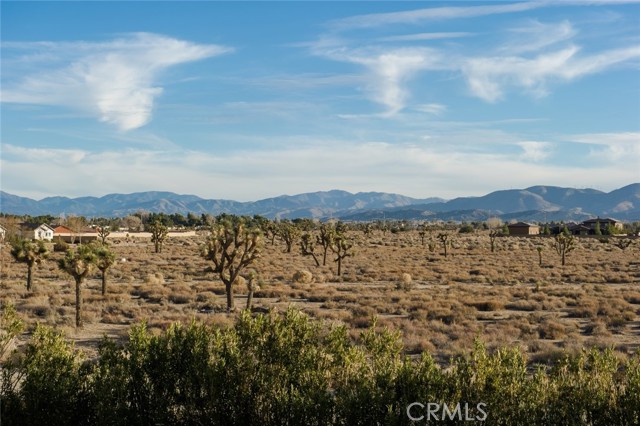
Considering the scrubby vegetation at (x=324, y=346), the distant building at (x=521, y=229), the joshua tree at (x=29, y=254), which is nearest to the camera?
the scrubby vegetation at (x=324, y=346)

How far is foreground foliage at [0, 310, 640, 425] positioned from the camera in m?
9.62

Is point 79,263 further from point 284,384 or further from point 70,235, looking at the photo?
point 70,235

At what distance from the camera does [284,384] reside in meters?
11.1

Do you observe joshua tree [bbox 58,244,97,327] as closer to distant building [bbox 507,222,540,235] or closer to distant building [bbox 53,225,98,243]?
distant building [bbox 53,225,98,243]

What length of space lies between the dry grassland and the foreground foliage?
142 cm

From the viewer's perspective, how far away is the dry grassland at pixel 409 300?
22094mm

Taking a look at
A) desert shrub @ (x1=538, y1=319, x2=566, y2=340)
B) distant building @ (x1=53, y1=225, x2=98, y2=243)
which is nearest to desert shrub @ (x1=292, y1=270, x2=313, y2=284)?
desert shrub @ (x1=538, y1=319, x2=566, y2=340)

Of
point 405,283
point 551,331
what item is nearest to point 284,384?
point 551,331

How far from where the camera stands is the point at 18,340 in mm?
20984

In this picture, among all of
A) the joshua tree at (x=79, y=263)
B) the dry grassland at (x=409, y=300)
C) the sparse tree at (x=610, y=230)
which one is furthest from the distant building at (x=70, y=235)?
the sparse tree at (x=610, y=230)

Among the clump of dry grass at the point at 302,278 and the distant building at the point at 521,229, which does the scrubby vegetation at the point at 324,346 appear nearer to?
the clump of dry grass at the point at 302,278

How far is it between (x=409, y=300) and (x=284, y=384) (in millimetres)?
21674

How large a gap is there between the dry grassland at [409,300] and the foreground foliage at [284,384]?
1.42 m

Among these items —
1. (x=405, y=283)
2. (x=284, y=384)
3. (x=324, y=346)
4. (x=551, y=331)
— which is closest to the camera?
(x=284, y=384)
